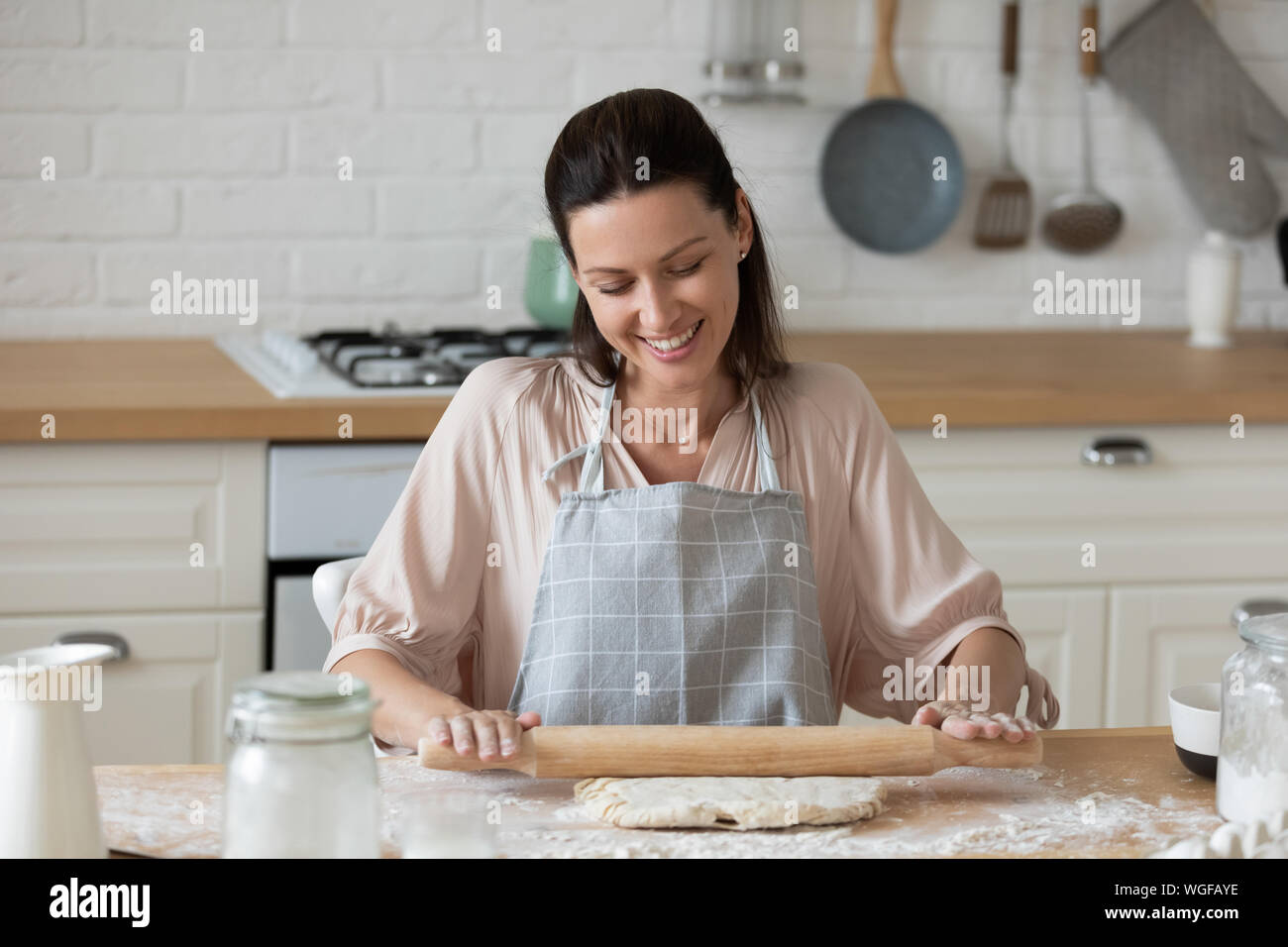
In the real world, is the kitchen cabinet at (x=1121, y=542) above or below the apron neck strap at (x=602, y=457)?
below

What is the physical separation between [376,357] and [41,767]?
4.58ft

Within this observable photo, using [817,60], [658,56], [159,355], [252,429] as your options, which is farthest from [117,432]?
[817,60]

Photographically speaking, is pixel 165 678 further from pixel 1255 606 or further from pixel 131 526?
pixel 1255 606

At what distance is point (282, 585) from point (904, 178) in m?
1.43

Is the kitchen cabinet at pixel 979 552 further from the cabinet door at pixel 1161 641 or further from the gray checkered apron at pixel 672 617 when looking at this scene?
the gray checkered apron at pixel 672 617

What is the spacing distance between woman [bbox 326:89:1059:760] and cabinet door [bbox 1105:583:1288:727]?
85 centimetres

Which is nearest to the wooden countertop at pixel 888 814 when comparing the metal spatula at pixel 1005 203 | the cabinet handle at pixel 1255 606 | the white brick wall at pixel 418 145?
the cabinet handle at pixel 1255 606

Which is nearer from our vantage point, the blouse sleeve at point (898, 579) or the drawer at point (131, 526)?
the blouse sleeve at point (898, 579)

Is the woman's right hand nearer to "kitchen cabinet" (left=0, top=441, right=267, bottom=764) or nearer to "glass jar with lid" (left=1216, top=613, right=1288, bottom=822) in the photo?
"glass jar with lid" (left=1216, top=613, right=1288, bottom=822)

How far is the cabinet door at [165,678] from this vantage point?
2137 mm

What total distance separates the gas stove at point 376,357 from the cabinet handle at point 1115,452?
0.81 meters

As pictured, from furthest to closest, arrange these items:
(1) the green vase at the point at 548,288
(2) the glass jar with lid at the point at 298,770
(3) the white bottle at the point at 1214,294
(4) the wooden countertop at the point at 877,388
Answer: (3) the white bottle at the point at 1214,294
(1) the green vase at the point at 548,288
(4) the wooden countertop at the point at 877,388
(2) the glass jar with lid at the point at 298,770

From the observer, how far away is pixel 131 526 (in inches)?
83.2
